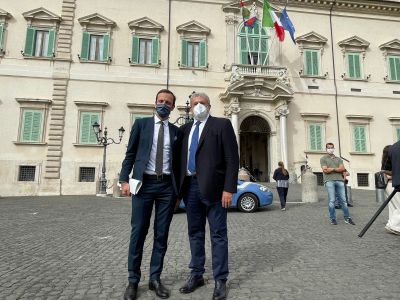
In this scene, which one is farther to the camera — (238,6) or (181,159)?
(238,6)

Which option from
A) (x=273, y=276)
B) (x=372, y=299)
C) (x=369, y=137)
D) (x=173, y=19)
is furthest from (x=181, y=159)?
(x=369, y=137)

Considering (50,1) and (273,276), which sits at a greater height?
(50,1)

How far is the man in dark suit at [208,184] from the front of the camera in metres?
3.28

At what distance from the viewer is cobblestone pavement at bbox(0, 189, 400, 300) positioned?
321 centimetres

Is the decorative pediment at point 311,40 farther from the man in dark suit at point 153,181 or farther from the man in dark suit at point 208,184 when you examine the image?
the man in dark suit at point 153,181

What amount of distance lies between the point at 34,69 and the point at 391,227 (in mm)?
19727

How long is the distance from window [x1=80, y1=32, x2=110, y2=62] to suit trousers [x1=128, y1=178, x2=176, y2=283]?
18120mm

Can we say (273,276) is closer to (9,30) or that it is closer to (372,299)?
(372,299)

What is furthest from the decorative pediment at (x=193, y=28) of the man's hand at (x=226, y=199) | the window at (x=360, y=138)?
the man's hand at (x=226, y=199)

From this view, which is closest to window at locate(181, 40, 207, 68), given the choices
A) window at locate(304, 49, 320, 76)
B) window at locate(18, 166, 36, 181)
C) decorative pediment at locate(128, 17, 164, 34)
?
decorative pediment at locate(128, 17, 164, 34)

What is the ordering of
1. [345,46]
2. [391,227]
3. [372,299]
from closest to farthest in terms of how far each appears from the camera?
[372,299] → [391,227] → [345,46]

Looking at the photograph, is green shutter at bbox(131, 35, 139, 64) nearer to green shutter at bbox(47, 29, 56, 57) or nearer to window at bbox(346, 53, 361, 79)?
green shutter at bbox(47, 29, 56, 57)

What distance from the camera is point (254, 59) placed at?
70.2ft

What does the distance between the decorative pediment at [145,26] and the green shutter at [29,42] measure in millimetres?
5854
